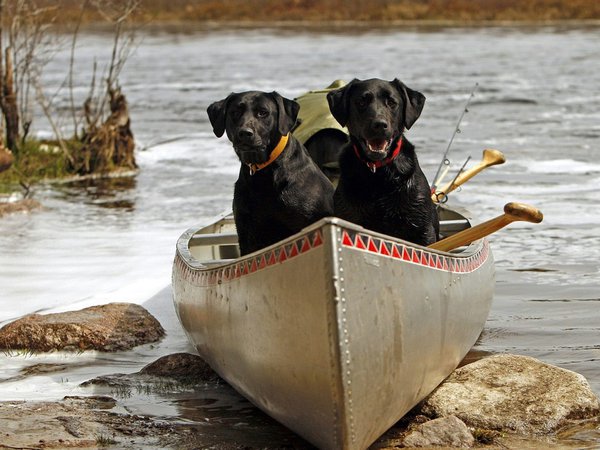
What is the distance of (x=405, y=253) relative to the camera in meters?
5.89

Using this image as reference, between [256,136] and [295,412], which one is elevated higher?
[256,136]

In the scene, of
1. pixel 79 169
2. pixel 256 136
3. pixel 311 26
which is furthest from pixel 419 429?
pixel 311 26

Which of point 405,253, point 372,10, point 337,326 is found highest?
point 372,10

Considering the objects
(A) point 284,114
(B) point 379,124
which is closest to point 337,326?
(B) point 379,124

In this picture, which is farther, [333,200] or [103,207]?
[103,207]

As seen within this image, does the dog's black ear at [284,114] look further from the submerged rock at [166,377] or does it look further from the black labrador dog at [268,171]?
the submerged rock at [166,377]

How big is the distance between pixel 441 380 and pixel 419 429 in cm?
52

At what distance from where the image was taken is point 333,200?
7.23 meters

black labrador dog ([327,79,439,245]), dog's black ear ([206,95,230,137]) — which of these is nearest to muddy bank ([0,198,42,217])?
dog's black ear ([206,95,230,137])

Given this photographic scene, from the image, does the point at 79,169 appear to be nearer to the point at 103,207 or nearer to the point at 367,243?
the point at 103,207

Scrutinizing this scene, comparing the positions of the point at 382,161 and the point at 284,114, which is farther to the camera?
the point at 284,114

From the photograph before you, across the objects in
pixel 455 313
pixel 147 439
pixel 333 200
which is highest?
pixel 333 200

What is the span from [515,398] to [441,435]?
66 cm

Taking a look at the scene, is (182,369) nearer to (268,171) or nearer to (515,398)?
(268,171)
